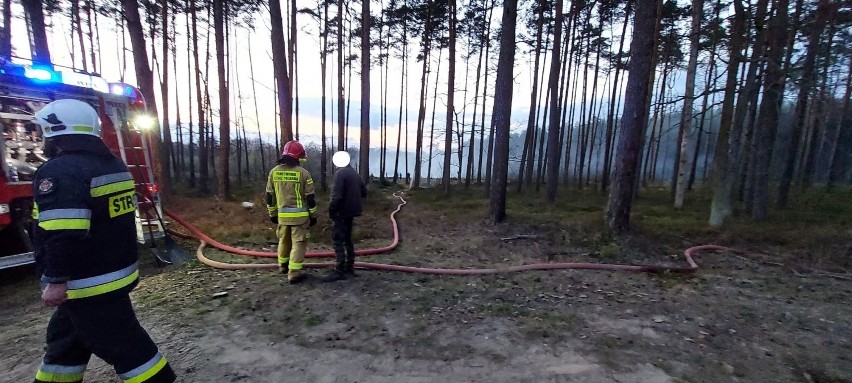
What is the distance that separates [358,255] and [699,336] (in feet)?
16.7

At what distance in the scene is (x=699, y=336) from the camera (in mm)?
4016

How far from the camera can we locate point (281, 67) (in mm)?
10695

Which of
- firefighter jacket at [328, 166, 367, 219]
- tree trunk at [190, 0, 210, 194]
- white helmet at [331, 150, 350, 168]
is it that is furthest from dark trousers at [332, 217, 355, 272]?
tree trunk at [190, 0, 210, 194]

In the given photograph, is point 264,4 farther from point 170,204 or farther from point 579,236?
point 579,236

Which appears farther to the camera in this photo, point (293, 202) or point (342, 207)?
point (342, 207)

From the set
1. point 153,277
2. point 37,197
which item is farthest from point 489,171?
point 37,197

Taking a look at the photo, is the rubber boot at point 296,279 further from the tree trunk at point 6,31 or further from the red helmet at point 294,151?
the tree trunk at point 6,31

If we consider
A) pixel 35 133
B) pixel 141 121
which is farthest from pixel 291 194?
pixel 35 133

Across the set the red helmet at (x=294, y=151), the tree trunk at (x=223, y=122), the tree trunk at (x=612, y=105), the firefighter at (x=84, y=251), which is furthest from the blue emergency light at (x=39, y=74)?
the tree trunk at (x=612, y=105)

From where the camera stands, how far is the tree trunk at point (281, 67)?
34.7 feet

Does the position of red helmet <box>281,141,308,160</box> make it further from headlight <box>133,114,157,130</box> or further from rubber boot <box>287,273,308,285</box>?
headlight <box>133,114,157,130</box>

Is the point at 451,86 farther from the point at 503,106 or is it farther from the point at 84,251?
the point at 84,251

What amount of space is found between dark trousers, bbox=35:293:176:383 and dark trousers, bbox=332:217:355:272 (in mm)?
3218

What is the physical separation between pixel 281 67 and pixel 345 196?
21.6ft
